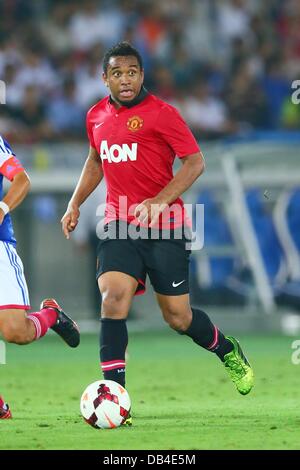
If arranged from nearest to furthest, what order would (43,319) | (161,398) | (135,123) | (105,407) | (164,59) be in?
(105,407) < (135,123) < (43,319) < (161,398) < (164,59)

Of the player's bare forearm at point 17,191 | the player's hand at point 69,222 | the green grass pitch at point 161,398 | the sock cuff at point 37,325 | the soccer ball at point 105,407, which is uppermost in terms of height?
the player's bare forearm at point 17,191

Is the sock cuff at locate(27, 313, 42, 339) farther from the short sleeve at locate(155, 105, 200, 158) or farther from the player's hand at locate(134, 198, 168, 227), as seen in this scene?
the short sleeve at locate(155, 105, 200, 158)

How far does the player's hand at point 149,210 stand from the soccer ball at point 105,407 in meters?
0.99

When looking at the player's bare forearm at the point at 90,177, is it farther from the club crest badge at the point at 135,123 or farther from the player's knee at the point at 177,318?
the player's knee at the point at 177,318

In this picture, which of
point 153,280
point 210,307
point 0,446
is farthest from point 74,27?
point 0,446

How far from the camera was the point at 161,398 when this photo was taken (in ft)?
27.8

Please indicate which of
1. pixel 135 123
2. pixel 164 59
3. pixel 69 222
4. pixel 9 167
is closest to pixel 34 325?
pixel 69 222

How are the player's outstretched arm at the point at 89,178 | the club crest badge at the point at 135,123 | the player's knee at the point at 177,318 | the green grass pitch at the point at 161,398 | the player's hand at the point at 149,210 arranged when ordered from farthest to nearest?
1. the player's outstretched arm at the point at 89,178
2. the player's knee at the point at 177,318
3. the club crest badge at the point at 135,123
4. the player's hand at the point at 149,210
5. the green grass pitch at the point at 161,398

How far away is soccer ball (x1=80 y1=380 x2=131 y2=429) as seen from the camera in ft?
22.1

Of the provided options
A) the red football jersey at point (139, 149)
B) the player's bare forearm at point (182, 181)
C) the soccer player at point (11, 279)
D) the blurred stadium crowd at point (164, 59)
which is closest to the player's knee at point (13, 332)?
the soccer player at point (11, 279)

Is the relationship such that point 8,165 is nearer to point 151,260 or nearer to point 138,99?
point 138,99

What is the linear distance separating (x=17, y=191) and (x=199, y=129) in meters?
8.76

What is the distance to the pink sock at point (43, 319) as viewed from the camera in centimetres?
763

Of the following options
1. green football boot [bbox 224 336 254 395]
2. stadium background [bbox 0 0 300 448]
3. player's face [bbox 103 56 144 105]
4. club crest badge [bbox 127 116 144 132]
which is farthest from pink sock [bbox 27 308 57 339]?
stadium background [bbox 0 0 300 448]
